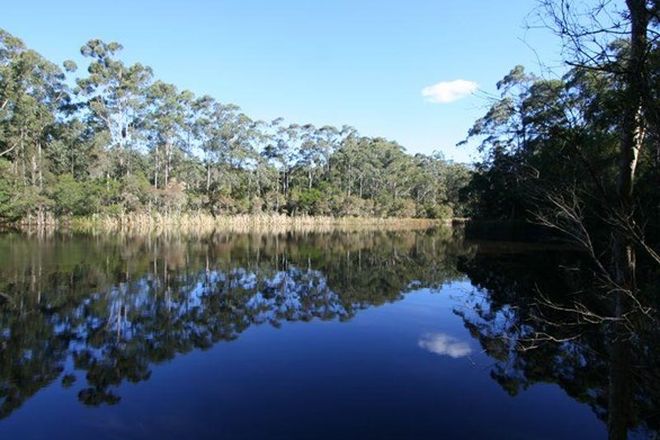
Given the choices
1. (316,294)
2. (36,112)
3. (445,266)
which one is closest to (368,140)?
(36,112)

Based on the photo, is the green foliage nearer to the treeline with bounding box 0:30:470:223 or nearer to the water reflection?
the treeline with bounding box 0:30:470:223

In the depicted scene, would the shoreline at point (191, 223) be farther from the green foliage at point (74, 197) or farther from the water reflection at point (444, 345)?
the water reflection at point (444, 345)

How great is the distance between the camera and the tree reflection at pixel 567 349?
3.32 metres

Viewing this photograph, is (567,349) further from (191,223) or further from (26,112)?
(26,112)

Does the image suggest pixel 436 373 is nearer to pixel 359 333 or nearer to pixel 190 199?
pixel 359 333

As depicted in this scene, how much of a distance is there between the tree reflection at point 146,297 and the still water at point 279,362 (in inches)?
1.6

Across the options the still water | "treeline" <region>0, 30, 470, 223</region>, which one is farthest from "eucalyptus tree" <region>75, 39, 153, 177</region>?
the still water

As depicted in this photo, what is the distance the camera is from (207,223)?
34.1m

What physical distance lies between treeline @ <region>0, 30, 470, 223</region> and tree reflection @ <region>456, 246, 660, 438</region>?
25073mm

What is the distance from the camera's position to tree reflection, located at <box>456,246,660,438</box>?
3.32 meters

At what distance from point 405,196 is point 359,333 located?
5243cm

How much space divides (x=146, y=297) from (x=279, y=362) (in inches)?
173

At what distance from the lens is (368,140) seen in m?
60.1

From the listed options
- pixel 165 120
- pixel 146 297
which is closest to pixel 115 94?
pixel 165 120
